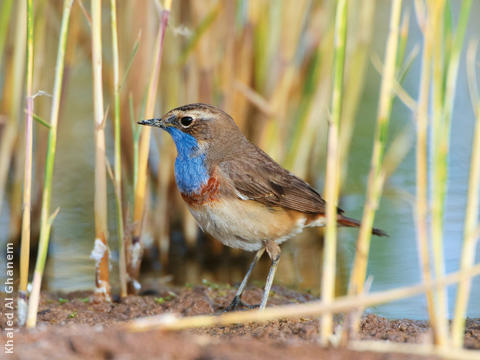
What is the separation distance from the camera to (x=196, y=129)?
534 centimetres

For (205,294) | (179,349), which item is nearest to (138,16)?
(205,294)

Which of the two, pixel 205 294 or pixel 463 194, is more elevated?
pixel 463 194

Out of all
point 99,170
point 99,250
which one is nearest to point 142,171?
point 99,170

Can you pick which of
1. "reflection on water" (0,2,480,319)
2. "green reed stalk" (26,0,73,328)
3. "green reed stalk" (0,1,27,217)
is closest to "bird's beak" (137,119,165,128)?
"green reed stalk" (26,0,73,328)

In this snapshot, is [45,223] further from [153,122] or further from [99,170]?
[153,122]

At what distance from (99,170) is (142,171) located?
1.16 ft

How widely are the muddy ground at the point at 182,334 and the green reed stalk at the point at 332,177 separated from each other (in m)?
0.22

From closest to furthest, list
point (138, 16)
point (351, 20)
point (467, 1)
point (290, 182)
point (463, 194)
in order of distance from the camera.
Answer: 1. point (467, 1)
2. point (290, 182)
3. point (138, 16)
4. point (351, 20)
5. point (463, 194)

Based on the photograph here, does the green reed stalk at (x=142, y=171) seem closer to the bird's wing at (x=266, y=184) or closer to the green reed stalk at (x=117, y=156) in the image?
the green reed stalk at (x=117, y=156)

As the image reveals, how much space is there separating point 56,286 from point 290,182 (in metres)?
2.46

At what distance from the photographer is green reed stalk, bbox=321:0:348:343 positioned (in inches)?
120

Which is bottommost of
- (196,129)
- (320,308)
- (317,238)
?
(317,238)

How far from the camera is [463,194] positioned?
8094 mm

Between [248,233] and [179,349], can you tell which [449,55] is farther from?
[248,233]
